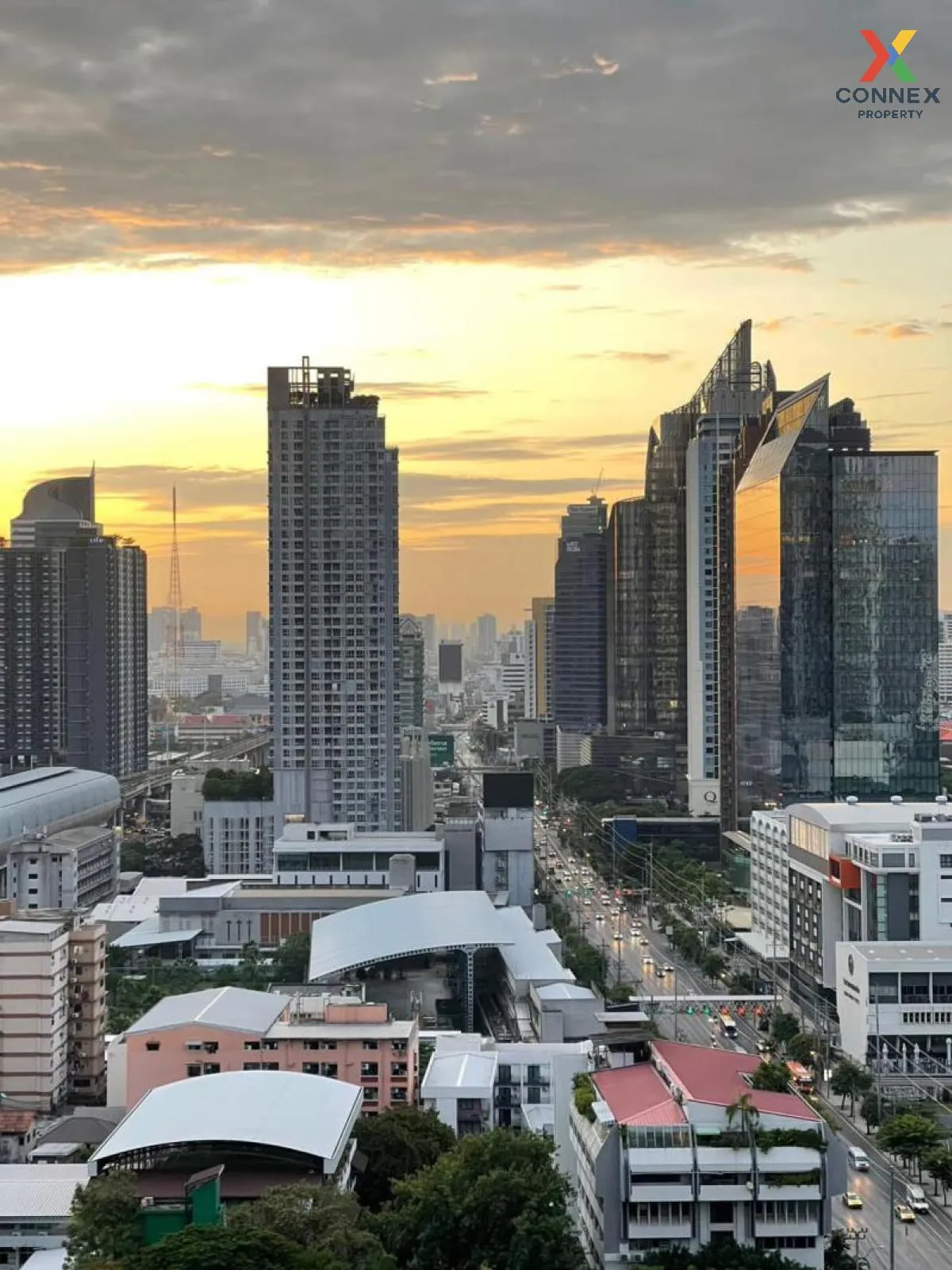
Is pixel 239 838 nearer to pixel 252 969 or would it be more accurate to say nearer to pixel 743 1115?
pixel 252 969

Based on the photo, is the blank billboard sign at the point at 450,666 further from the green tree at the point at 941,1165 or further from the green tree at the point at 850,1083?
the green tree at the point at 941,1165

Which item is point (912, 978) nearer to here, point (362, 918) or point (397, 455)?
point (362, 918)

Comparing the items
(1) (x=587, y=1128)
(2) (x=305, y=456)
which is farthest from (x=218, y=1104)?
(2) (x=305, y=456)

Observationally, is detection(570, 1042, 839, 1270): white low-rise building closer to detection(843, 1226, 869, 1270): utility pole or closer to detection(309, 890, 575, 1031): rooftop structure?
detection(843, 1226, 869, 1270): utility pole

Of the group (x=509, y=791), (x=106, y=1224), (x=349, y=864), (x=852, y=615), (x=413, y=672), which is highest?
(x=852, y=615)

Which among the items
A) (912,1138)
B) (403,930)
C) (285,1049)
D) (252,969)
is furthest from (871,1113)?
(252,969)

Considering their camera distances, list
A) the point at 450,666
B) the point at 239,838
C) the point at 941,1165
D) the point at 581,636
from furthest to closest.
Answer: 1. the point at 450,666
2. the point at 581,636
3. the point at 239,838
4. the point at 941,1165
